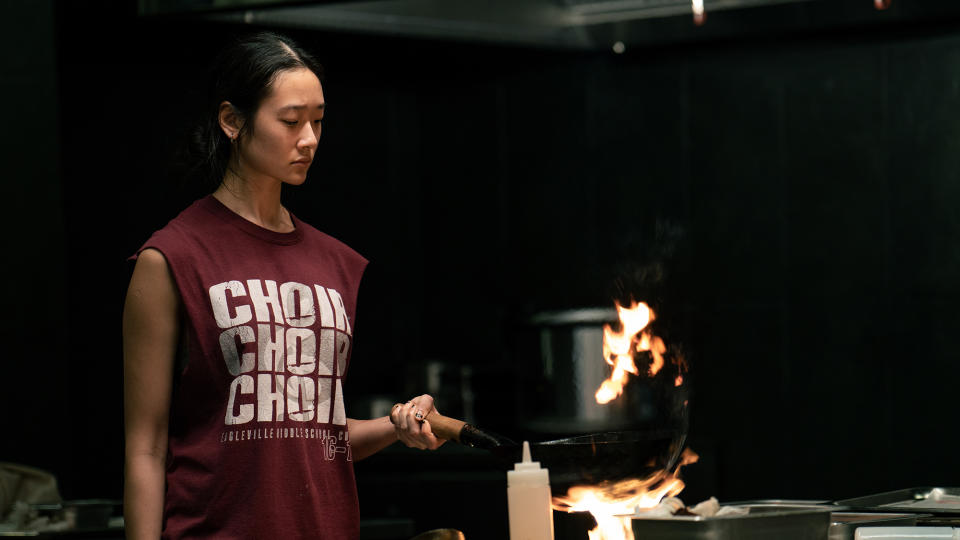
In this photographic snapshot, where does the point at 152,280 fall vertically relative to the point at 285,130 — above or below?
below

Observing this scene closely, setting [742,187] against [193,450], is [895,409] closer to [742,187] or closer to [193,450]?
[742,187]

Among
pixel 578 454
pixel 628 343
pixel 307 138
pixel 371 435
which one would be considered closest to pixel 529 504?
pixel 578 454

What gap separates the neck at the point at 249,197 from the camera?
1.65 meters

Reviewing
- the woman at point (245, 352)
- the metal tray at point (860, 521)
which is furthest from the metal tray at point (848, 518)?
the woman at point (245, 352)

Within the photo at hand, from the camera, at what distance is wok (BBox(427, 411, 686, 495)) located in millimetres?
1554

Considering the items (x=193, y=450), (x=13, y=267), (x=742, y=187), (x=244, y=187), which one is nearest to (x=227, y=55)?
(x=244, y=187)

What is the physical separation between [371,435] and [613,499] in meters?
0.36

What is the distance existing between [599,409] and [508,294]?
898mm

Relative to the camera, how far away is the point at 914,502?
182 cm

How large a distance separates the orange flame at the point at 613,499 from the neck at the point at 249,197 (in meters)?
0.56

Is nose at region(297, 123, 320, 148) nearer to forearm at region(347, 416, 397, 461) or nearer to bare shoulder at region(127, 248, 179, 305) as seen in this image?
bare shoulder at region(127, 248, 179, 305)

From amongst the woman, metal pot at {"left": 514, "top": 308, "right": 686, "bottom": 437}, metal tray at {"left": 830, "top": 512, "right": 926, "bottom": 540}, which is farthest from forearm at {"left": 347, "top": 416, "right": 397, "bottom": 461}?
metal pot at {"left": 514, "top": 308, "right": 686, "bottom": 437}

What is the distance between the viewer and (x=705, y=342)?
14.8 feet

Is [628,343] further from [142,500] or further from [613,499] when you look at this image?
[142,500]
